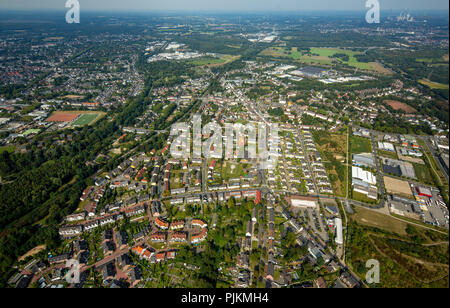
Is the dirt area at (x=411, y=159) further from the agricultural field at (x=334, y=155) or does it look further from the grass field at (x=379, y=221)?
the grass field at (x=379, y=221)

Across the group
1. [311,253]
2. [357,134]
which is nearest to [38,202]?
[311,253]

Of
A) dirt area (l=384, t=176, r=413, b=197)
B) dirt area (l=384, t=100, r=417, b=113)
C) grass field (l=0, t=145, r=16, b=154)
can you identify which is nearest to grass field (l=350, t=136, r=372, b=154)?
dirt area (l=384, t=176, r=413, b=197)

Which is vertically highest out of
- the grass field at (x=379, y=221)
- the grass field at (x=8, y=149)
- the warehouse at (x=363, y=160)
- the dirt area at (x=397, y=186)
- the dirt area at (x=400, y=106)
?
the dirt area at (x=400, y=106)

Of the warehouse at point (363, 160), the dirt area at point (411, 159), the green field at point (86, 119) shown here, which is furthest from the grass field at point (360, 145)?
the green field at point (86, 119)

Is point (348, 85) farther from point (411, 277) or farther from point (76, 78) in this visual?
point (76, 78)

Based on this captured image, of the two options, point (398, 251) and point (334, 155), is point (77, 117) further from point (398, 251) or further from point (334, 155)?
point (398, 251)

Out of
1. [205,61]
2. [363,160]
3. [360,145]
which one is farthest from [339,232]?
[205,61]

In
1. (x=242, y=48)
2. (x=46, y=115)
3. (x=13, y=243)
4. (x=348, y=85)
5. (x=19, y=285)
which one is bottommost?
(x=19, y=285)
